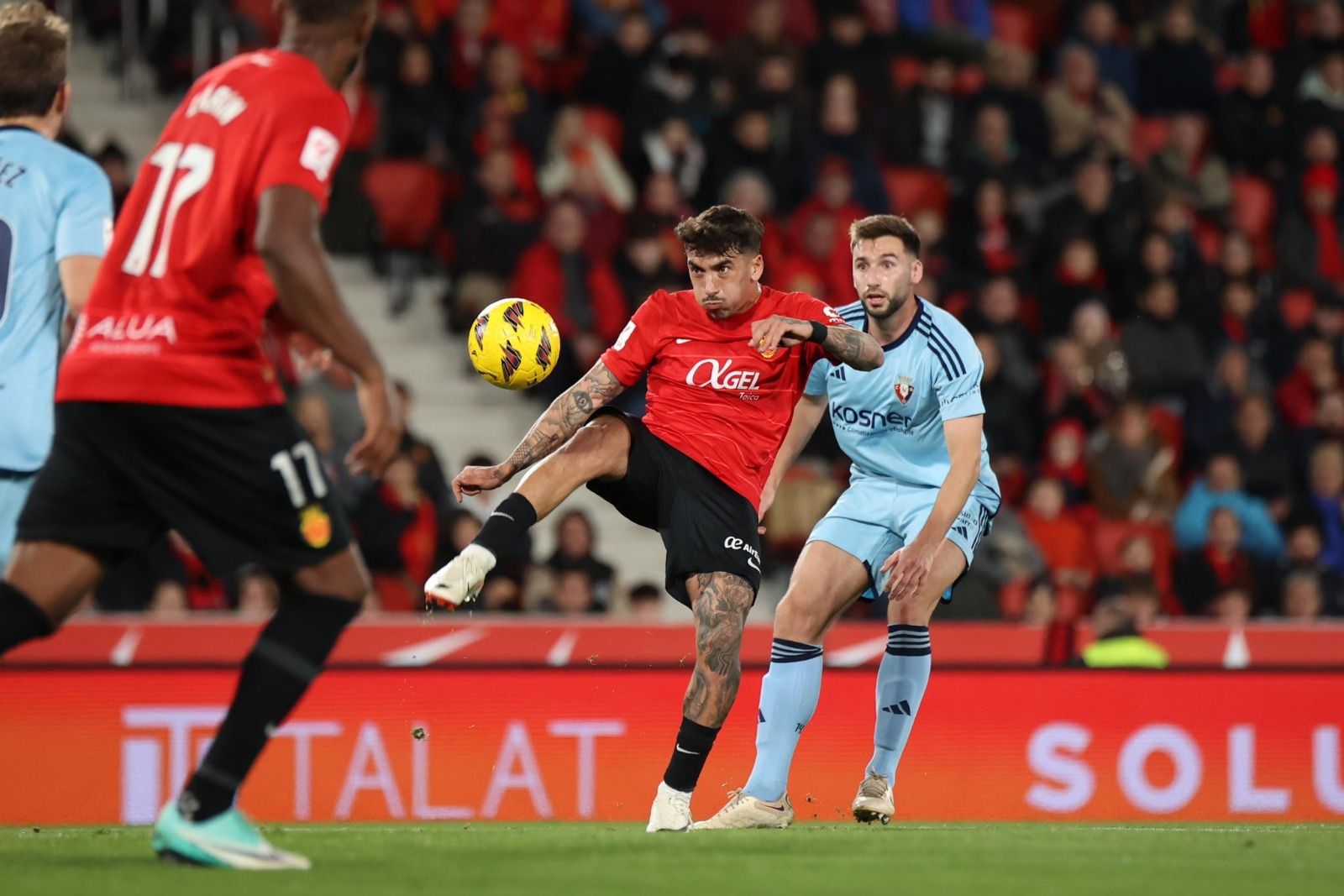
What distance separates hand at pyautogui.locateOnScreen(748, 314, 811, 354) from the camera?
6.38m

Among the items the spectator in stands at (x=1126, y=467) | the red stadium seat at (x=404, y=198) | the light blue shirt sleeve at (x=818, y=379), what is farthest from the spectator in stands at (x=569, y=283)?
the light blue shirt sleeve at (x=818, y=379)

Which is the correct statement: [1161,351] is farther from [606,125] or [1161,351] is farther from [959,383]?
[959,383]

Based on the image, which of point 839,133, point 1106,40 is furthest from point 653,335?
point 1106,40

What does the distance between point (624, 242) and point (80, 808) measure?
6.06 meters

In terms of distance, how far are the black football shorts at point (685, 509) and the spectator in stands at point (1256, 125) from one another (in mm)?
10776

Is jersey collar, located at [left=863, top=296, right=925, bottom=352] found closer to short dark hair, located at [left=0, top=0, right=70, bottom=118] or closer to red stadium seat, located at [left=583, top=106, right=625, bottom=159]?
short dark hair, located at [left=0, top=0, right=70, bottom=118]

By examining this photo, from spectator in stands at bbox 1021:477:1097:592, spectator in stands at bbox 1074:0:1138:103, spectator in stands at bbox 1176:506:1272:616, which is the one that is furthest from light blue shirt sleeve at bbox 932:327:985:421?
spectator in stands at bbox 1074:0:1138:103

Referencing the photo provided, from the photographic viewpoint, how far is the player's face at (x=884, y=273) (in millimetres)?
7402

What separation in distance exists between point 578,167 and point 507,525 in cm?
795

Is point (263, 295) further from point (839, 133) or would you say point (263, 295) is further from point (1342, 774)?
point (839, 133)

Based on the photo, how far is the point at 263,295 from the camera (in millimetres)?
4910

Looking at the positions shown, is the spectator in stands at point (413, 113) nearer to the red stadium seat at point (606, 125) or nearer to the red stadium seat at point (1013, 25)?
the red stadium seat at point (606, 125)

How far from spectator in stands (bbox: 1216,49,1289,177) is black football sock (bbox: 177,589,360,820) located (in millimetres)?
13008

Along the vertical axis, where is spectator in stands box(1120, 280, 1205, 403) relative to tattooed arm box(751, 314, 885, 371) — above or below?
below
